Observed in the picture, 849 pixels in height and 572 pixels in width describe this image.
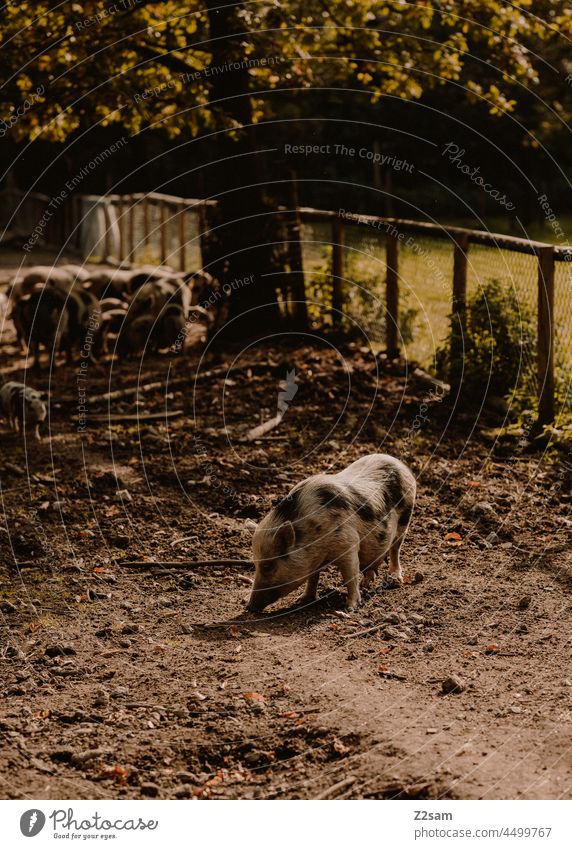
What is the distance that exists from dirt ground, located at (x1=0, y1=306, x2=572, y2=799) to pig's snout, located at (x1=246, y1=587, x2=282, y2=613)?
0.10 meters

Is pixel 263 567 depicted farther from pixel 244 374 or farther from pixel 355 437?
pixel 244 374

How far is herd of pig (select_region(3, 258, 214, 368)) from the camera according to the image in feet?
44.2

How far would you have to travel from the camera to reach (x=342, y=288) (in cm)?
1358

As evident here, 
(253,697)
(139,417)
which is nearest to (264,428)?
Result: (139,417)

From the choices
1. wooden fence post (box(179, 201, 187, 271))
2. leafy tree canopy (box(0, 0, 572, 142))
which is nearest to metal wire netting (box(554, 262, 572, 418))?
leafy tree canopy (box(0, 0, 572, 142))

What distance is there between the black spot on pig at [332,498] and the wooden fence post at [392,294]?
6.25 m

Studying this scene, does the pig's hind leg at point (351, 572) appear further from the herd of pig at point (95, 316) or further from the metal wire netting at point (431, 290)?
the herd of pig at point (95, 316)

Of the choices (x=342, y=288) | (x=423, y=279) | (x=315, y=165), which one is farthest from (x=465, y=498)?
(x=315, y=165)

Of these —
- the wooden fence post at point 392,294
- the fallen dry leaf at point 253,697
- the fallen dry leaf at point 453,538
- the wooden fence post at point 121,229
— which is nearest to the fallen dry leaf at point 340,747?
the fallen dry leaf at point 253,697

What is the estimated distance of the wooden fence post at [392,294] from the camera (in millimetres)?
12133

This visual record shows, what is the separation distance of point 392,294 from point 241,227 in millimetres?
2317

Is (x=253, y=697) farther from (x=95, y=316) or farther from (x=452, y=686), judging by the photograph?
(x=95, y=316)

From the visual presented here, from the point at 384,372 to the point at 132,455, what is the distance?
338 centimetres

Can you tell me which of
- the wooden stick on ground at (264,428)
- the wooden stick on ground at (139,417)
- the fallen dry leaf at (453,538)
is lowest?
the fallen dry leaf at (453,538)
